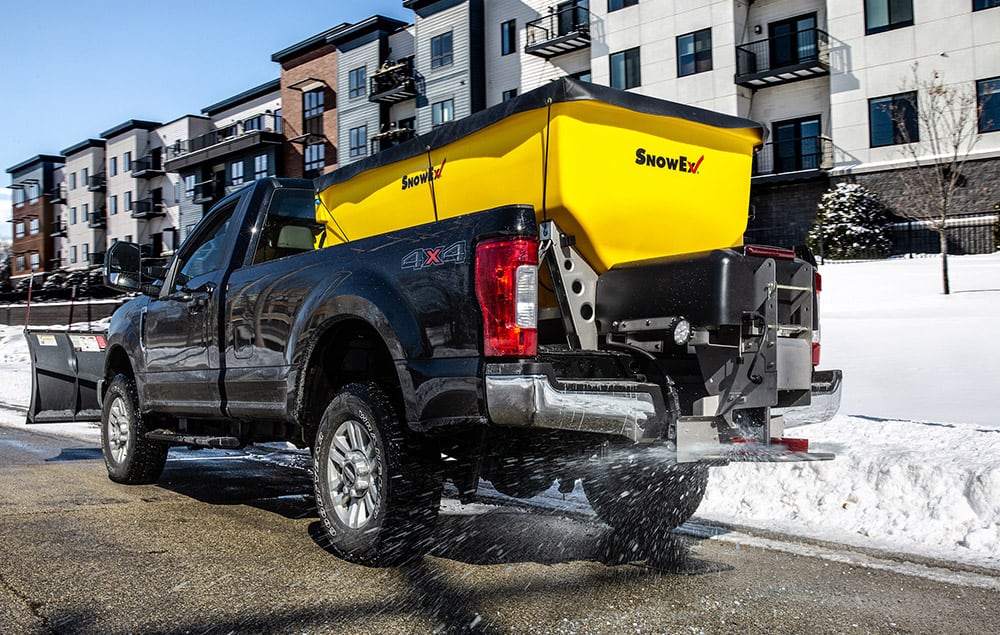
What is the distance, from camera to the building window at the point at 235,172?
50.9m

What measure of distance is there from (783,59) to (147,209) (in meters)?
43.8

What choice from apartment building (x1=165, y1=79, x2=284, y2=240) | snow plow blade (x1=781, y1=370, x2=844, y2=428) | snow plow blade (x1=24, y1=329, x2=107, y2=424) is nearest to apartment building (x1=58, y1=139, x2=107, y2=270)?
apartment building (x1=165, y1=79, x2=284, y2=240)

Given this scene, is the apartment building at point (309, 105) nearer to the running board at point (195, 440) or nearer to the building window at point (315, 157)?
the building window at point (315, 157)

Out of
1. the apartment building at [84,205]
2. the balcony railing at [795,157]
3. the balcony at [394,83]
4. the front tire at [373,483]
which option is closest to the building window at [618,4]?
the balcony railing at [795,157]

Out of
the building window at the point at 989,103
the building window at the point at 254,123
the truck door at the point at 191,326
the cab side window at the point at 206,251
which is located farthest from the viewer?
the building window at the point at 254,123

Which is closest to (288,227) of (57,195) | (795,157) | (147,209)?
(795,157)

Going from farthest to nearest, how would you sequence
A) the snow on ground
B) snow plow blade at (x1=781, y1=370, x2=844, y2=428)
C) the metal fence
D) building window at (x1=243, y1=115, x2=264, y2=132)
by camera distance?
building window at (x1=243, y1=115, x2=264, y2=132), the metal fence, the snow on ground, snow plow blade at (x1=781, y1=370, x2=844, y2=428)

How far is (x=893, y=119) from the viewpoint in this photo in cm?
2616

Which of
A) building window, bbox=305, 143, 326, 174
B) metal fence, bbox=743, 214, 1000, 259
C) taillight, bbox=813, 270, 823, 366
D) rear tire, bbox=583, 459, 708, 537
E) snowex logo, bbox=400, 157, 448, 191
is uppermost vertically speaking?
building window, bbox=305, 143, 326, 174

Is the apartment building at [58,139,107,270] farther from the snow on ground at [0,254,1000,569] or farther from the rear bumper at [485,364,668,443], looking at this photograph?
the rear bumper at [485,364,668,443]

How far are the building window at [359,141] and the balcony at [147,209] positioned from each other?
20.5m

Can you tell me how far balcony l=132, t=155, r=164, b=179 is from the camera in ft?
194

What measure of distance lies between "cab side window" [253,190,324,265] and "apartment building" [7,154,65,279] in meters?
73.4

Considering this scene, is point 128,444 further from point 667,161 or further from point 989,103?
point 989,103
